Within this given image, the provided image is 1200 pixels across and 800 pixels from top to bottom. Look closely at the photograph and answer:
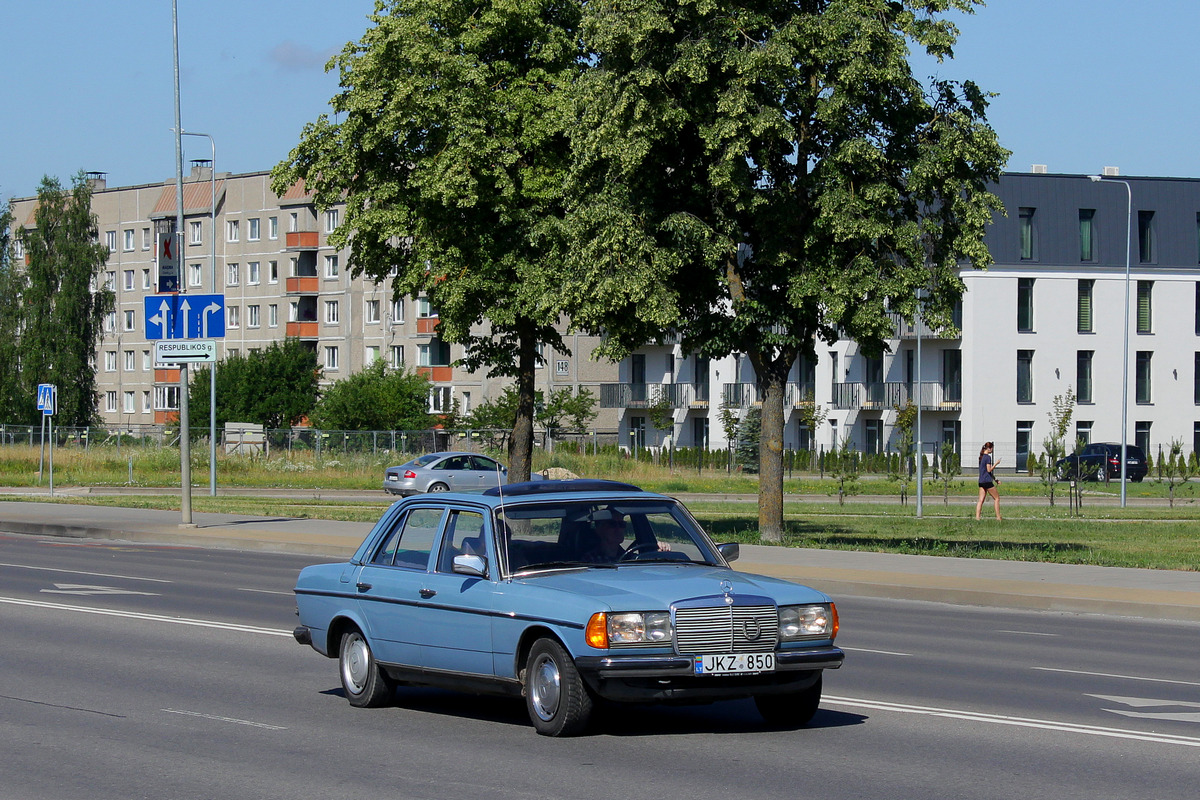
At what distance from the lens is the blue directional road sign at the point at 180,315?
30.0 metres

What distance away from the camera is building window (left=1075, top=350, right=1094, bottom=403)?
71938 mm

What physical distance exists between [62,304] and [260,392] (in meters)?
17.2

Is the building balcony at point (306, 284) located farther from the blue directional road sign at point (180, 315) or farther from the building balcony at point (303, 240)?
the blue directional road sign at point (180, 315)

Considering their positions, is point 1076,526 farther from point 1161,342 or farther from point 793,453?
point 1161,342

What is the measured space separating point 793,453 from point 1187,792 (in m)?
63.0

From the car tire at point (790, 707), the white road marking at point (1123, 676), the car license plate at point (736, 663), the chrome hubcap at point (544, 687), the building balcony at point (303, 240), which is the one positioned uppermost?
the building balcony at point (303, 240)

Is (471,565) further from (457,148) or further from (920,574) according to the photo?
Result: (457,148)

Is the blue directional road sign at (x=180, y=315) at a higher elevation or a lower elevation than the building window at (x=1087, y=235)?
lower

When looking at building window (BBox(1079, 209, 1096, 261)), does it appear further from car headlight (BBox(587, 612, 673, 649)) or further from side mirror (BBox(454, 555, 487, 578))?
car headlight (BBox(587, 612, 673, 649))

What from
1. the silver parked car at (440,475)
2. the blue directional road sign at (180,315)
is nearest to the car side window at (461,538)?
the blue directional road sign at (180,315)

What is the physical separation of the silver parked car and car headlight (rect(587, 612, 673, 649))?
37.2 meters

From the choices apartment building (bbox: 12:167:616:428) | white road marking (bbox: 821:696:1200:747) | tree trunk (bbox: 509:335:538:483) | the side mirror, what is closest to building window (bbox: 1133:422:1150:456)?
apartment building (bbox: 12:167:616:428)

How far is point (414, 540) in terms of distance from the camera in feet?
33.0

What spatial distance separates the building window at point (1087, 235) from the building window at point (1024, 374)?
5.37 meters
